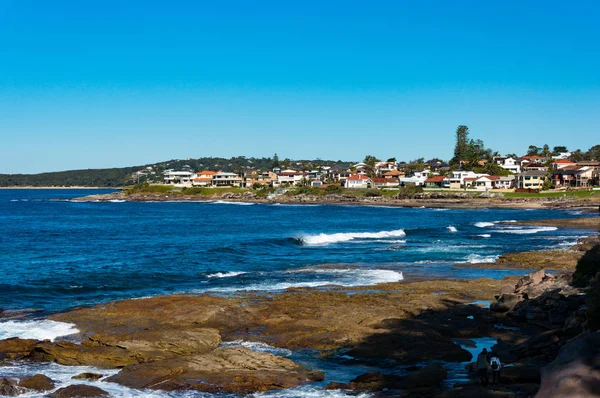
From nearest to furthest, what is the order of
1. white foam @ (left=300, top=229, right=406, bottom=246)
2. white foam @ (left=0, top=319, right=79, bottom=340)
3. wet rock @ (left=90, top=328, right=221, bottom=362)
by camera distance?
wet rock @ (left=90, top=328, right=221, bottom=362) < white foam @ (left=0, top=319, right=79, bottom=340) < white foam @ (left=300, top=229, right=406, bottom=246)

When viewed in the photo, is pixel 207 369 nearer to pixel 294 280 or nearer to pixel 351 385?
pixel 351 385

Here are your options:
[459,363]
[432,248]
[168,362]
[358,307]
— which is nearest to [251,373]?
[168,362]

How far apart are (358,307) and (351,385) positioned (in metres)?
9.85

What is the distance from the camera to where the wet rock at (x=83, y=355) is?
20250 mm

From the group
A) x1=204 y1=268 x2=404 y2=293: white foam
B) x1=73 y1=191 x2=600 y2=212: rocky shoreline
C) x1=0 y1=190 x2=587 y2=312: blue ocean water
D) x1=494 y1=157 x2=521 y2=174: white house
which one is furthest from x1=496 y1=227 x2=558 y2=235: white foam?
x1=494 y1=157 x2=521 y2=174: white house

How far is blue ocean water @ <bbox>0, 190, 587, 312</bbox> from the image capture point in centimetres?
3606

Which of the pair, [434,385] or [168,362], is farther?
[168,362]

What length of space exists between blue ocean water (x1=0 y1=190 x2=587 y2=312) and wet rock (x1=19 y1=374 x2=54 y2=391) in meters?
11.9

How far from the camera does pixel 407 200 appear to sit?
14450cm

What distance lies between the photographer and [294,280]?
122ft

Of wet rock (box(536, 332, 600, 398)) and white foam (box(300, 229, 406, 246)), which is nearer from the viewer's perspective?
wet rock (box(536, 332, 600, 398))

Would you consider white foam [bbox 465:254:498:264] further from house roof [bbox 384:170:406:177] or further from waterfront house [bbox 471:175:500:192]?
house roof [bbox 384:170:406:177]

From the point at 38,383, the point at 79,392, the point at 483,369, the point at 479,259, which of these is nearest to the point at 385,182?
the point at 479,259

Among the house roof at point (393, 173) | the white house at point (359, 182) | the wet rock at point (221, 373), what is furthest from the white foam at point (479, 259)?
the house roof at point (393, 173)
